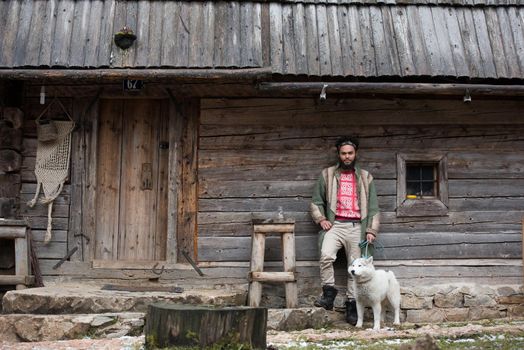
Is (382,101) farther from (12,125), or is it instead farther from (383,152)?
(12,125)

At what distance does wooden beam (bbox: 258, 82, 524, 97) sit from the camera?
8828mm

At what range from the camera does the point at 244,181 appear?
9.50 metres

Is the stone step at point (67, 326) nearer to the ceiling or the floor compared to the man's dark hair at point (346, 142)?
nearer to the floor

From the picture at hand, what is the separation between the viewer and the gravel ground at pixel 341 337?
6941 millimetres

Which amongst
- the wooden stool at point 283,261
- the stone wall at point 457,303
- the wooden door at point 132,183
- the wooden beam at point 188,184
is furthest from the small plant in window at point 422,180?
the wooden door at point 132,183

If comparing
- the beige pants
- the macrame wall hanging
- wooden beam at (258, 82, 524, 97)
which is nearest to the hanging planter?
the macrame wall hanging

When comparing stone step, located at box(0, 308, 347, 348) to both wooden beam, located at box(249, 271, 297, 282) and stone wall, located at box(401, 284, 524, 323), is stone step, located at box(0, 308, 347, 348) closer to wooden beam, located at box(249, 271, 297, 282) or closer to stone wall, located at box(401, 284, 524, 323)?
wooden beam, located at box(249, 271, 297, 282)

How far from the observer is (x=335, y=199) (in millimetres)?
9156

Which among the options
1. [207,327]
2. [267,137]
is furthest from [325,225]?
[207,327]

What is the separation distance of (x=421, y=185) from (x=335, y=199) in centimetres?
132

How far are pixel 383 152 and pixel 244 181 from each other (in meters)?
1.81

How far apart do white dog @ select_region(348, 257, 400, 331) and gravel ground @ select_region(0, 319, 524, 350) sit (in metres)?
0.37

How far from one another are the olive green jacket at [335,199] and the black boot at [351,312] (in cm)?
78

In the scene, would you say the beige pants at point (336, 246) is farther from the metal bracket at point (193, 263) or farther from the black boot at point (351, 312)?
the metal bracket at point (193, 263)
